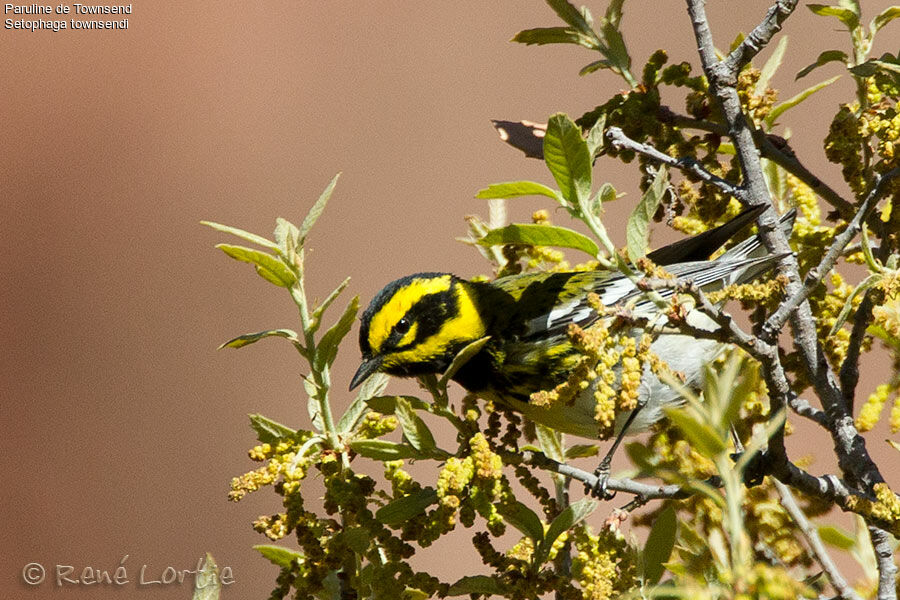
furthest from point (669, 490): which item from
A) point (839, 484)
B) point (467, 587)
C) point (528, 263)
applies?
point (528, 263)

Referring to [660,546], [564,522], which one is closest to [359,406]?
[564,522]

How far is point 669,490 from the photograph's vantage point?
1.22 metres

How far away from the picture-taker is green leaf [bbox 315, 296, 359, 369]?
1211mm

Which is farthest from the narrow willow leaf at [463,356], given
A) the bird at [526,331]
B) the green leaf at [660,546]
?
the bird at [526,331]

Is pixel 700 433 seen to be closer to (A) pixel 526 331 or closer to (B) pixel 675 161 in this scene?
(B) pixel 675 161

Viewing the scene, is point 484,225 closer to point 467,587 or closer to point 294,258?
point 294,258

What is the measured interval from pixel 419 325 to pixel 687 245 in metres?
0.62

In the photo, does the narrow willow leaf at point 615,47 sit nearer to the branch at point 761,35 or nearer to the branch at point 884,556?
the branch at point 761,35

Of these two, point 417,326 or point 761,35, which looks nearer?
point 761,35

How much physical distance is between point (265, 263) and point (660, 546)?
1.95 ft

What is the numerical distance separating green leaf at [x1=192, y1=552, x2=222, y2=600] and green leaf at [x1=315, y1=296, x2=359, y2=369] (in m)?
0.28

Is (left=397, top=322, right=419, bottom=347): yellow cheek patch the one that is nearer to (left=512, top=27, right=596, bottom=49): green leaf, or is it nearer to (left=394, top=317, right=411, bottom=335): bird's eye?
(left=394, top=317, right=411, bottom=335): bird's eye

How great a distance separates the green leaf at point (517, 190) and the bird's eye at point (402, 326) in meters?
1.05

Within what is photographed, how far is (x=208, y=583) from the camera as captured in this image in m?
Answer: 1.12
